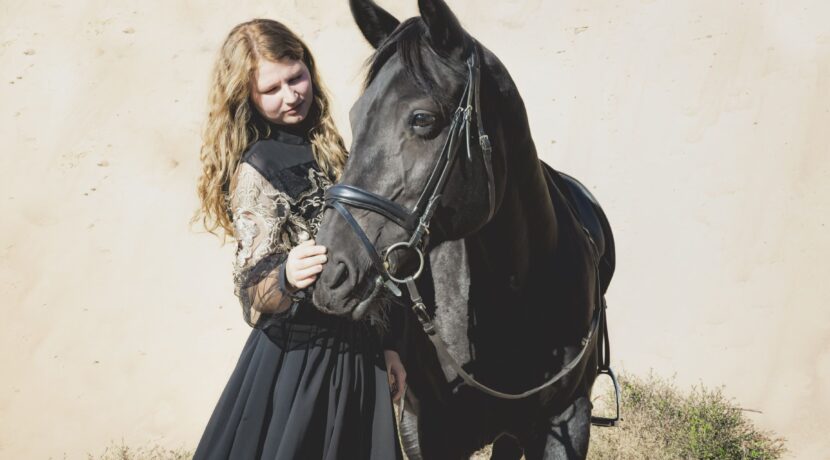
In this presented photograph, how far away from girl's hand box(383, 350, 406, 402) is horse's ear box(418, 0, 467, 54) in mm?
961

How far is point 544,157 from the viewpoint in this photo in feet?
25.1

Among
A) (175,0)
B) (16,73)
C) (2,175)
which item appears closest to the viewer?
(2,175)

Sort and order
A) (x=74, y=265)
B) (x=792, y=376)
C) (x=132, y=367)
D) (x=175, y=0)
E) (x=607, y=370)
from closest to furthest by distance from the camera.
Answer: (x=607, y=370), (x=792, y=376), (x=132, y=367), (x=74, y=265), (x=175, y=0)

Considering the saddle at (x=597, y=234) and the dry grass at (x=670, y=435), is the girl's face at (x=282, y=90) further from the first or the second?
the dry grass at (x=670, y=435)

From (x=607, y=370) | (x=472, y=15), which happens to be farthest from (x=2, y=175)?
(x=607, y=370)

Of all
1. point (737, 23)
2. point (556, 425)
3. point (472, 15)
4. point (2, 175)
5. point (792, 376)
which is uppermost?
point (472, 15)

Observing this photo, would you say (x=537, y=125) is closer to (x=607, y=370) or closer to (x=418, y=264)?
(x=607, y=370)

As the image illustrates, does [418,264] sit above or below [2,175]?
below

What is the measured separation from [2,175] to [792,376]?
807 centimetres

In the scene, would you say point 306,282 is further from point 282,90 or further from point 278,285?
point 282,90

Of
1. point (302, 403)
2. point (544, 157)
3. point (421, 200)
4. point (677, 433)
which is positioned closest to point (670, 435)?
point (677, 433)

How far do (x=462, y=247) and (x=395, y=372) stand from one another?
1.53ft

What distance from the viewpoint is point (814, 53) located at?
720 centimetres

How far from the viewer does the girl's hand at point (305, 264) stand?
5.28 ft
